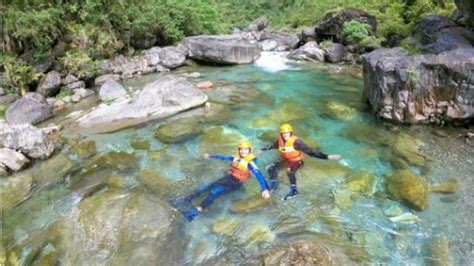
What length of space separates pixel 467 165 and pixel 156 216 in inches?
236

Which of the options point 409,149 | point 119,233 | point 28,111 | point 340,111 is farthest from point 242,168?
point 28,111

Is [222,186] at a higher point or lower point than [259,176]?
lower

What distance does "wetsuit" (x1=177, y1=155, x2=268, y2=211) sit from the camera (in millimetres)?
6773

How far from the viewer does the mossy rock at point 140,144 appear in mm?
9305

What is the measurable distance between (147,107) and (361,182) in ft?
22.2

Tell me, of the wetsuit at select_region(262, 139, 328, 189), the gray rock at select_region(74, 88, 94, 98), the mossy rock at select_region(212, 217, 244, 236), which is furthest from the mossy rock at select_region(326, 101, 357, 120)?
the gray rock at select_region(74, 88, 94, 98)

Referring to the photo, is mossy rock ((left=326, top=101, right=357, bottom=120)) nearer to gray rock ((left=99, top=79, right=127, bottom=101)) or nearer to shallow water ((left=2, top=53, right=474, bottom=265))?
shallow water ((left=2, top=53, right=474, bottom=265))

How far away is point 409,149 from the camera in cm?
807

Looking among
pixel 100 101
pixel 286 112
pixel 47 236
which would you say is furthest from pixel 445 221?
pixel 100 101

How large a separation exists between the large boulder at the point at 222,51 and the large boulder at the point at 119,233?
1112 centimetres

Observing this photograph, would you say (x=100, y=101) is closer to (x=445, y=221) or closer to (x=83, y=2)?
(x=83, y=2)

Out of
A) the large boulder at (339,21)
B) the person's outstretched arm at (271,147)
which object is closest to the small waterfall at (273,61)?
the large boulder at (339,21)

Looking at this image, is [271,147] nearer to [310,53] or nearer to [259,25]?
[310,53]

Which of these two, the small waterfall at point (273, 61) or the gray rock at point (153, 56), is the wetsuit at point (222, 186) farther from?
the gray rock at point (153, 56)
